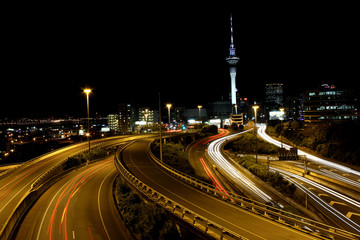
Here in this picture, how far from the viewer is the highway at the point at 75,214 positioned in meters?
15.8

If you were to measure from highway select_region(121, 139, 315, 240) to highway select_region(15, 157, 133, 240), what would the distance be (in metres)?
4.12

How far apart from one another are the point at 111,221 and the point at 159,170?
25.8 ft

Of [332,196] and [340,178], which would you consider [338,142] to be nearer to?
→ [340,178]

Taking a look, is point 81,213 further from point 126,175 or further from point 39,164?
point 39,164

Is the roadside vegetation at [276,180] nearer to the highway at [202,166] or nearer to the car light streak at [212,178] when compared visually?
the highway at [202,166]

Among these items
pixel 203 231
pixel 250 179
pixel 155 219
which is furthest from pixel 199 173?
pixel 203 231

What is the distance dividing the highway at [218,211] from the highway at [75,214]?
4121 mm

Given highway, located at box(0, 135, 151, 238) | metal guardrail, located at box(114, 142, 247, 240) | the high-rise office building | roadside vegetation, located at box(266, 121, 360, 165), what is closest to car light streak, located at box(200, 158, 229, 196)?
metal guardrail, located at box(114, 142, 247, 240)

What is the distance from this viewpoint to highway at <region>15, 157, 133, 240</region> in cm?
1581

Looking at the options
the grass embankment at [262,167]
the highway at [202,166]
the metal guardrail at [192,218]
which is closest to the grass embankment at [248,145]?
the grass embankment at [262,167]

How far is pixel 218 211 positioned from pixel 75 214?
11878 mm

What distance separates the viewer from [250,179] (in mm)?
30469

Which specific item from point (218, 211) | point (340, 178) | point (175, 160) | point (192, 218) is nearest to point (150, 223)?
point (192, 218)

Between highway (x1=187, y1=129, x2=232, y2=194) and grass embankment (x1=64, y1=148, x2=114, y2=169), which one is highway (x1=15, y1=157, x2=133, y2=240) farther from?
highway (x1=187, y1=129, x2=232, y2=194)
